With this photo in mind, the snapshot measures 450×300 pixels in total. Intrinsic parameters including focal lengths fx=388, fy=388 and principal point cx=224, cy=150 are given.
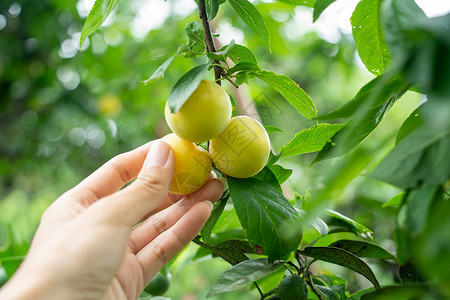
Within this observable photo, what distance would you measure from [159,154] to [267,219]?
0.46 ft

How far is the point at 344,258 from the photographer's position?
0.46 metres

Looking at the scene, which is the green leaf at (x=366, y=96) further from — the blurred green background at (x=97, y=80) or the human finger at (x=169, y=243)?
the blurred green background at (x=97, y=80)

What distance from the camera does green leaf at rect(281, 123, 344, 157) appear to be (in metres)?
0.47

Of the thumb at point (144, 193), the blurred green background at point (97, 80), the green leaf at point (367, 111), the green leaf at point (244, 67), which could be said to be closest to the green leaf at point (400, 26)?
the green leaf at point (367, 111)

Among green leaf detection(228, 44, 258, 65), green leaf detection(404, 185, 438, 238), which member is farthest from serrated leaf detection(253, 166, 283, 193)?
green leaf detection(404, 185, 438, 238)

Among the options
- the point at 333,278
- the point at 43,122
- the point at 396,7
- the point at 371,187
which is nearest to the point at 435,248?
the point at 396,7

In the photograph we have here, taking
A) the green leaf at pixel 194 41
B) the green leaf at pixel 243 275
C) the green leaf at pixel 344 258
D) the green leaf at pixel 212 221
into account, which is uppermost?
the green leaf at pixel 194 41

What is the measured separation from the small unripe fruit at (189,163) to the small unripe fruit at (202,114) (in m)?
0.04

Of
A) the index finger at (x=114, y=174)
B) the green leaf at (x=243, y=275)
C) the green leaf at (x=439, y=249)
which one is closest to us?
the green leaf at (x=439, y=249)

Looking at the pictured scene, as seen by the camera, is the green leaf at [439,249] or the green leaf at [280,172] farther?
the green leaf at [280,172]

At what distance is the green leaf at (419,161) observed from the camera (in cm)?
24

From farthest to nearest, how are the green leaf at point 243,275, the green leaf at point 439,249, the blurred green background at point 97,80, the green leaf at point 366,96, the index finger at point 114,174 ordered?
the blurred green background at point 97,80, the index finger at point 114,174, the green leaf at point 243,275, the green leaf at point 366,96, the green leaf at point 439,249

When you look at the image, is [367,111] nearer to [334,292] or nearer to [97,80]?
[334,292]

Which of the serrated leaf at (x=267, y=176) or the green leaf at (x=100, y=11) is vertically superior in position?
the green leaf at (x=100, y=11)
